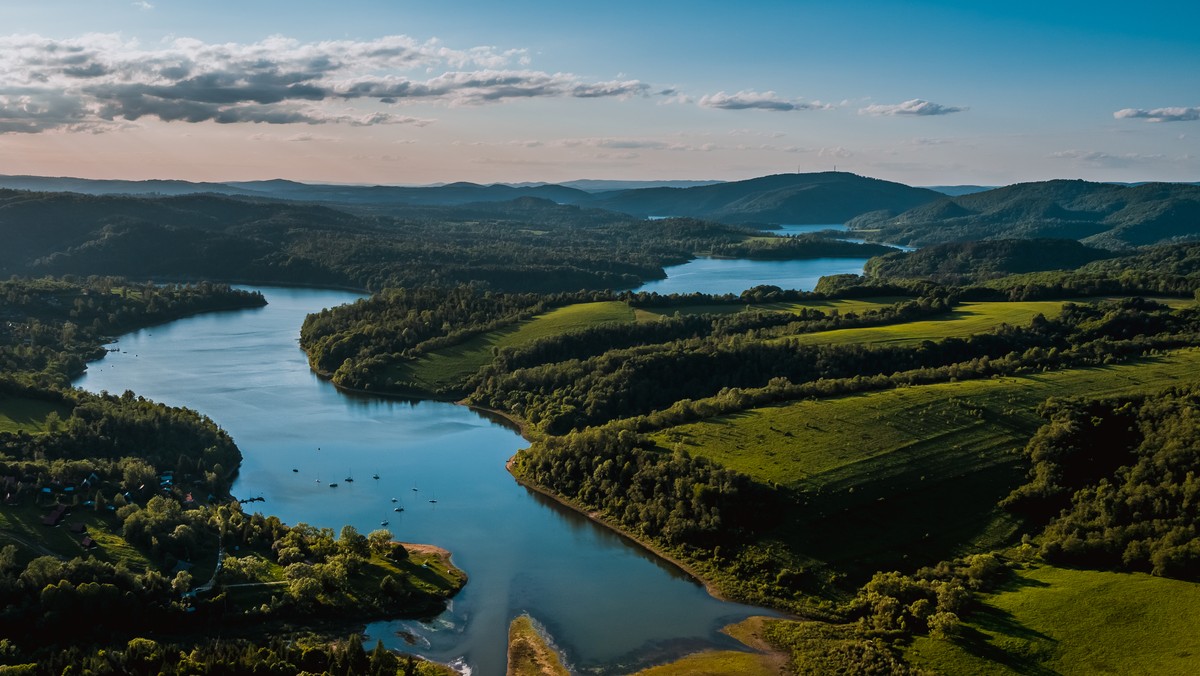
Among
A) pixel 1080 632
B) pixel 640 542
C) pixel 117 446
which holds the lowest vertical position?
pixel 640 542

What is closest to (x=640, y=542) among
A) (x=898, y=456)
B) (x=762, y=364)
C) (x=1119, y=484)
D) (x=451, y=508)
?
(x=451, y=508)

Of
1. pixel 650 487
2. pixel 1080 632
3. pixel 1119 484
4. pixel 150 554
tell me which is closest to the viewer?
pixel 1080 632

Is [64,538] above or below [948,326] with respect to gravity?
below

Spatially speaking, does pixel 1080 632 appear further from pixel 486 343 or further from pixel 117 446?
pixel 486 343

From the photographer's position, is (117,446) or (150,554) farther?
(117,446)

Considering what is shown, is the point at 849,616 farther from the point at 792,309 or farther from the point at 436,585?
the point at 792,309

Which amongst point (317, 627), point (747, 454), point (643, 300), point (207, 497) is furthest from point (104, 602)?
point (643, 300)

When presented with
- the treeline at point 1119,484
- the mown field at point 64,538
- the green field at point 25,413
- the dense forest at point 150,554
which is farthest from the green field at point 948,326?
the green field at point 25,413
